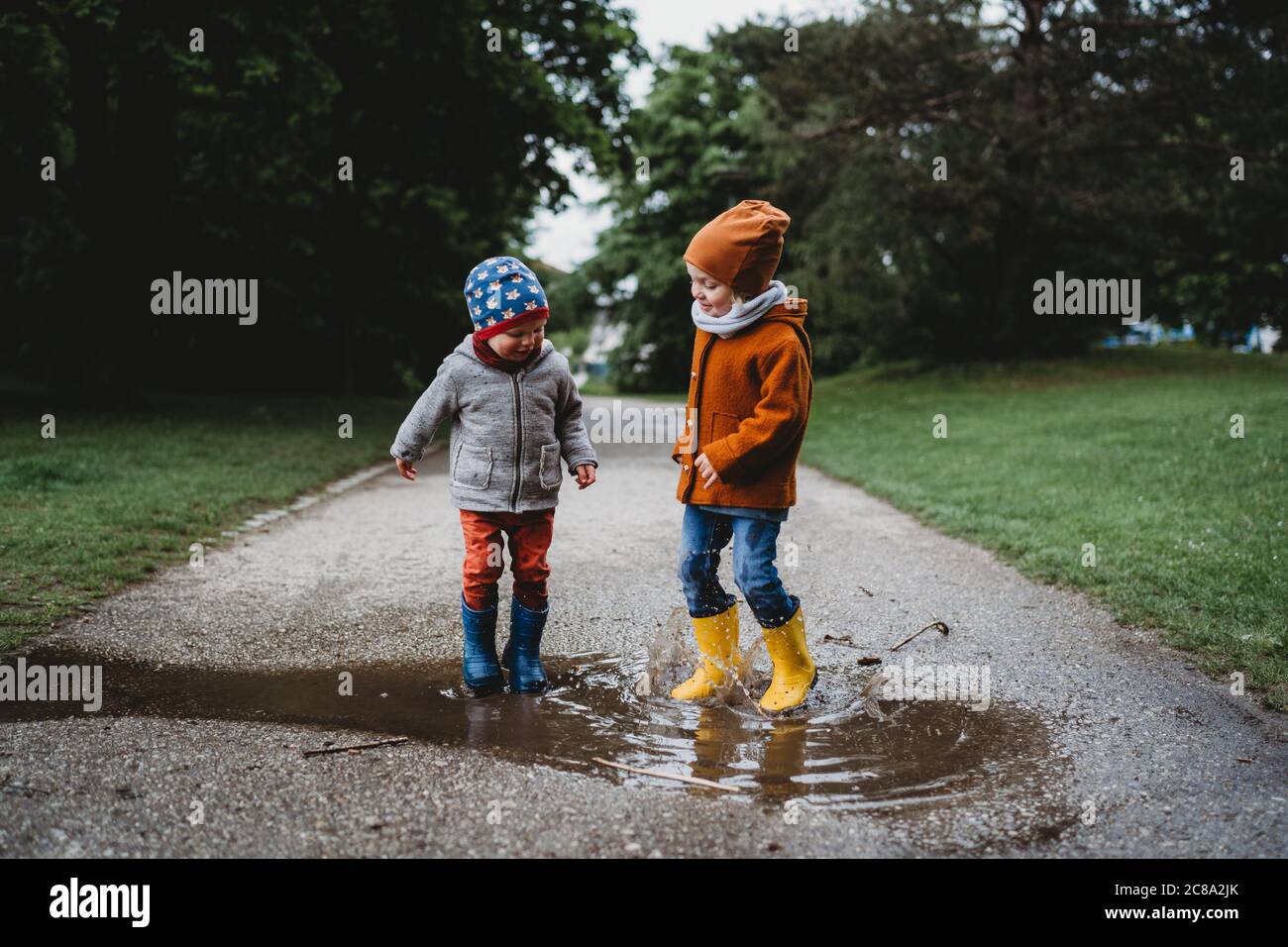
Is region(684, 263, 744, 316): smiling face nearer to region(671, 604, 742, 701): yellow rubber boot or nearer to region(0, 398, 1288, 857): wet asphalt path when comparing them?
region(671, 604, 742, 701): yellow rubber boot

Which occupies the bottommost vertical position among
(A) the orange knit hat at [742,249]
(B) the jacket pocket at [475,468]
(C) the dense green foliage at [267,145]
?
(B) the jacket pocket at [475,468]

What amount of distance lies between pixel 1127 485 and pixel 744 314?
6811 millimetres

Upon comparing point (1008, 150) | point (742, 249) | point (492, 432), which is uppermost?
point (1008, 150)

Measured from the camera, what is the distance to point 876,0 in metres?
23.3

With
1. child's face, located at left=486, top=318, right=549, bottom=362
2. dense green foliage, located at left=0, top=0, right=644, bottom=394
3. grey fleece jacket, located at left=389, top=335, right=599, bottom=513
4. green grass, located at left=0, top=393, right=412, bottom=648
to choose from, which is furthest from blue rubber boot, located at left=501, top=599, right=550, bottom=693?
dense green foliage, located at left=0, top=0, right=644, bottom=394

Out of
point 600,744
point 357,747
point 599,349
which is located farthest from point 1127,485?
point 599,349

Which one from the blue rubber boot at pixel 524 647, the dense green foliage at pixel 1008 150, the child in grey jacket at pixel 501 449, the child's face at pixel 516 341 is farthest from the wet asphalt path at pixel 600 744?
the dense green foliage at pixel 1008 150

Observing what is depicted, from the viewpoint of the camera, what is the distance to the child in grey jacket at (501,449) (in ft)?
13.5

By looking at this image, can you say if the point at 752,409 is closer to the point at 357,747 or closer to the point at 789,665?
the point at 789,665

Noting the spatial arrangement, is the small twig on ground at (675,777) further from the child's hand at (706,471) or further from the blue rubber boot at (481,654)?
the child's hand at (706,471)

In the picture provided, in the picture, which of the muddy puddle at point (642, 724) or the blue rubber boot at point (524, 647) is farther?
the blue rubber boot at point (524, 647)

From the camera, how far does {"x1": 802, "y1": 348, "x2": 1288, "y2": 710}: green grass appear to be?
5340 millimetres

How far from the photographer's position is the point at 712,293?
3.90m

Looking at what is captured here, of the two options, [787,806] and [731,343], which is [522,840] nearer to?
[787,806]
